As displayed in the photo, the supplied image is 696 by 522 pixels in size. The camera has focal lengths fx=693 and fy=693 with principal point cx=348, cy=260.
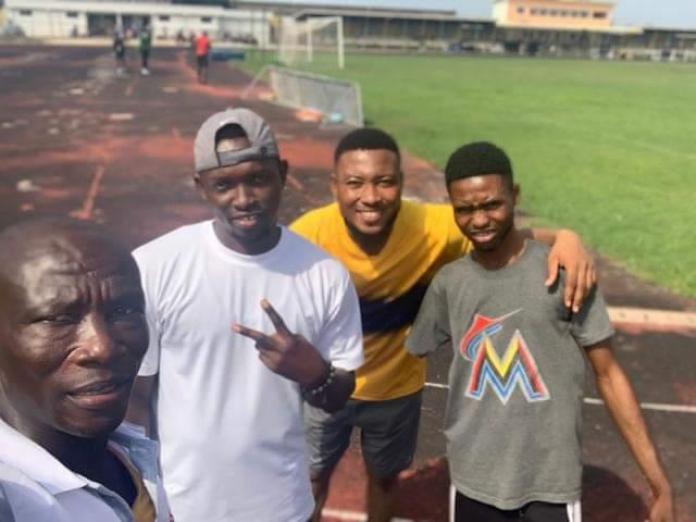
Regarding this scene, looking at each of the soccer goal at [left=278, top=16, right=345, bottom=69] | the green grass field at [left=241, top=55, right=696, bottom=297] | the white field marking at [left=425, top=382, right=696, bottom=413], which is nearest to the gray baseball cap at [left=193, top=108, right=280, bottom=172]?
the white field marking at [left=425, top=382, right=696, bottom=413]

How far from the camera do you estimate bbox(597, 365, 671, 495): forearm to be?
240 centimetres

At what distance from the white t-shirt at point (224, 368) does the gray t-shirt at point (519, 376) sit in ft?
1.71

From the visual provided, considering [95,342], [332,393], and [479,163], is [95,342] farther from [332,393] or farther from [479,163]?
[479,163]

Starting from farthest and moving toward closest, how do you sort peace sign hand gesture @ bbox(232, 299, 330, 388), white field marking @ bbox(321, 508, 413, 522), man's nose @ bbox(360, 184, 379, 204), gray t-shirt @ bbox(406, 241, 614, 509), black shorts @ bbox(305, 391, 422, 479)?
white field marking @ bbox(321, 508, 413, 522), black shorts @ bbox(305, 391, 422, 479), man's nose @ bbox(360, 184, 379, 204), gray t-shirt @ bbox(406, 241, 614, 509), peace sign hand gesture @ bbox(232, 299, 330, 388)

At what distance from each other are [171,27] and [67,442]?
84.3 m

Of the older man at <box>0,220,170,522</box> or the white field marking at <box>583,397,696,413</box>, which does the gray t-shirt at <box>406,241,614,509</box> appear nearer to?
the older man at <box>0,220,170,522</box>

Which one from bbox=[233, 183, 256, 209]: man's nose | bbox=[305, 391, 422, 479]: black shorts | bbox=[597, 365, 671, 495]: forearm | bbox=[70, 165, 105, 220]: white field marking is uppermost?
bbox=[233, 183, 256, 209]: man's nose

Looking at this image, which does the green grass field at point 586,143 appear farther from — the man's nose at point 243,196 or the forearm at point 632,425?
the man's nose at point 243,196

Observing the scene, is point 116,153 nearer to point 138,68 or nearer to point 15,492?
point 15,492

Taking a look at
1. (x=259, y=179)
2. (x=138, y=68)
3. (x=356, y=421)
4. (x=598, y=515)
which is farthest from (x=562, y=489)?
(x=138, y=68)

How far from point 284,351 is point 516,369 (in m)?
0.82

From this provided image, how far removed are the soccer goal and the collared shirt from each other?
92.0ft

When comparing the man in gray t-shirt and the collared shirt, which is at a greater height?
the collared shirt

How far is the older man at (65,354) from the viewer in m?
1.18
